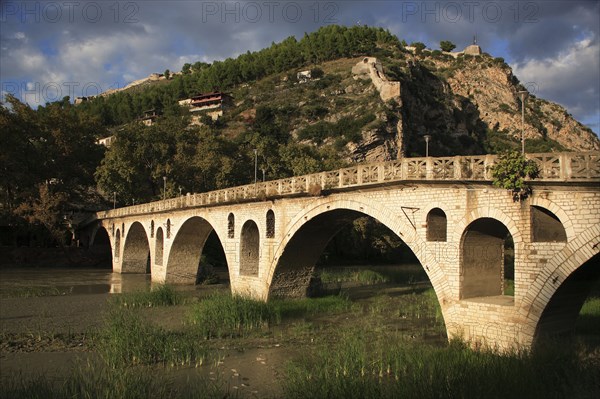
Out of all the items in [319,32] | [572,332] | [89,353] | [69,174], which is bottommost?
[89,353]

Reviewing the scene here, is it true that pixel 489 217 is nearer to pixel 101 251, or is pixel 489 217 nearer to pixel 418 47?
pixel 101 251

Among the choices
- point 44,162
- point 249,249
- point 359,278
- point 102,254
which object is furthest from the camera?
point 102,254

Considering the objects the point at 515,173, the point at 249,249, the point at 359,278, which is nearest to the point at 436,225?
the point at 515,173

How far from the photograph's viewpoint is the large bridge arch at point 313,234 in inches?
712

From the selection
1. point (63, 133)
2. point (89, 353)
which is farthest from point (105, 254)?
point (89, 353)

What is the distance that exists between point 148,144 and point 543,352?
5316cm

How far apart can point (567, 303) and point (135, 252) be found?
43.5 metres

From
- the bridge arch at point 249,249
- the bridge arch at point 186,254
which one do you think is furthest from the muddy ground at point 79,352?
the bridge arch at point 186,254

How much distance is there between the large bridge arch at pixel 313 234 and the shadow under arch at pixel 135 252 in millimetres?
27360

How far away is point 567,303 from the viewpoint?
14.1 m

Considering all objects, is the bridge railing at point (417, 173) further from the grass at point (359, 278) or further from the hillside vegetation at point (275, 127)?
the hillside vegetation at point (275, 127)

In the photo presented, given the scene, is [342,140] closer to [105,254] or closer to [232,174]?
[232,174]

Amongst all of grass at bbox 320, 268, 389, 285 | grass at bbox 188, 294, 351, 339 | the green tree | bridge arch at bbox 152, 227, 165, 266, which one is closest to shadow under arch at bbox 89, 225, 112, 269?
bridge arch at bbox 152, 227, 165, 266

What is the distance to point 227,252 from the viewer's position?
29.6m
